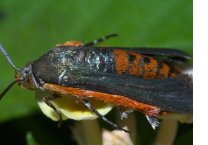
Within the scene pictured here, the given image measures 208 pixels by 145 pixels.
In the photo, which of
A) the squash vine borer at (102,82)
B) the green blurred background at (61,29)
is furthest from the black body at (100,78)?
the green blurred background at (61,29)

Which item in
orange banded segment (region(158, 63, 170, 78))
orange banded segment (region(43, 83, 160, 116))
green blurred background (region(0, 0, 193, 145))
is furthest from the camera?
green blurred background (region(0, 0, 193, 145))

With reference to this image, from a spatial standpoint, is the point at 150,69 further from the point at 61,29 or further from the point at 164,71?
the point at 61,29

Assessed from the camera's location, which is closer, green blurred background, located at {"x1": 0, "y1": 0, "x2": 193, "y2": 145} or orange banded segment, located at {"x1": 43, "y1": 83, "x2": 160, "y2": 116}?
orange banded segment, located at {"x1": 43, "y1": 83, "x2": 160, "y2": 116}

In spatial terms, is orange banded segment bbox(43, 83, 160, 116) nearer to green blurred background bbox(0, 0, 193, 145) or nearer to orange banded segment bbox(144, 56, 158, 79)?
orange banded segment bbox(144, 56, 158, 79)

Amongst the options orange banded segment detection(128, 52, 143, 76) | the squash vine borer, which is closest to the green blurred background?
the squash vine borer

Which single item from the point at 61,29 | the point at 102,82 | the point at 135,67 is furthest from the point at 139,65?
the point at 61,29

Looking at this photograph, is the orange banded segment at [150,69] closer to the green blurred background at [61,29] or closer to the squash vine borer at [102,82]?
the squash vine borer at [102,82]
